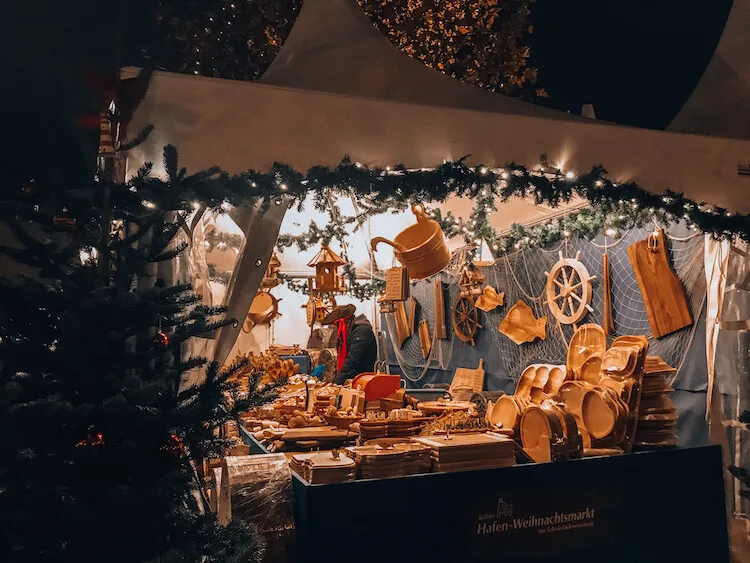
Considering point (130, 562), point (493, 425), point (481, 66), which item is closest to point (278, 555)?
point (130, 562)

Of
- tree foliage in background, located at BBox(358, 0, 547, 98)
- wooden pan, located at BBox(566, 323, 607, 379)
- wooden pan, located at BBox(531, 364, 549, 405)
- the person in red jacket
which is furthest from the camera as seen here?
the person in red jacket

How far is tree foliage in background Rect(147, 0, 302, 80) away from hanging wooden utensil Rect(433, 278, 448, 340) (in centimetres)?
499

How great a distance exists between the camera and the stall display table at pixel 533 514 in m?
2.60

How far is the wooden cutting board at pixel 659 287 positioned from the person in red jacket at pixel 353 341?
8.01 feet

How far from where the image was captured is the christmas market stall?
267 centimetres

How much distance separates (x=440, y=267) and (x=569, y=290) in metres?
2.21

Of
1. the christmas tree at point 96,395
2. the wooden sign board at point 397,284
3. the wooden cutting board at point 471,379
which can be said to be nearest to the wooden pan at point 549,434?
the wooden sign board at point 397,284

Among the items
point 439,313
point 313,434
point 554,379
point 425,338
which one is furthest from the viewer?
point 425,338

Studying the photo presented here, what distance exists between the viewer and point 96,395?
5.91ft

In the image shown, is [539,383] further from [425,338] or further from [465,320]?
[425,338]

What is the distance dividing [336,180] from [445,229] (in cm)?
288

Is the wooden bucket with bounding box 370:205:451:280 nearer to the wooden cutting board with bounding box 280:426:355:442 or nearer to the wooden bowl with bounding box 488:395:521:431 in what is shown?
the wooden bowl with bounding box 488:395:521:431

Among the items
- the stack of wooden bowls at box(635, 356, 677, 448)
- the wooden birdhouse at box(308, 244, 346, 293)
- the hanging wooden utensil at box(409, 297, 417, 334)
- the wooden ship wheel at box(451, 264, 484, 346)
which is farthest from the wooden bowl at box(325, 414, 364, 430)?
the hanging wooden utensil at box(409, 297, 417, 334)

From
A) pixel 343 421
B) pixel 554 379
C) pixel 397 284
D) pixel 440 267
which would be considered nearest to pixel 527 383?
pixel 554 379
